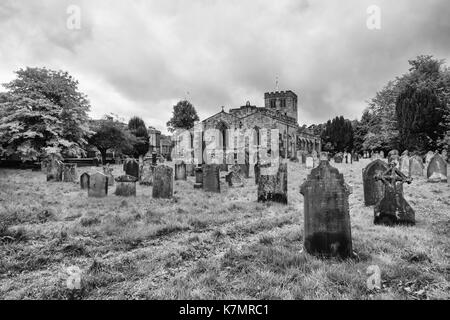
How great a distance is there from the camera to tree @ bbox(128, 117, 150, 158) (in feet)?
158

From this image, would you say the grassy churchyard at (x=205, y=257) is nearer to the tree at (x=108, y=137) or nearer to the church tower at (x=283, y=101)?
the tree at (x=108, y=137)

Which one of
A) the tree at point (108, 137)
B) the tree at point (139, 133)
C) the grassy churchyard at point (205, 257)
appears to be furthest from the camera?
the tree at point (139, 133)

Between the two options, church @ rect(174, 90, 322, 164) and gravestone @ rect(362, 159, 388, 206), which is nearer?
gravestone @ rect(362, 159, 388, 206)

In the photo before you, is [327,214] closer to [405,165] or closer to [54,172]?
[54,172]

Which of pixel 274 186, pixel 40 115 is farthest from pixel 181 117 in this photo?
pixel 274 186

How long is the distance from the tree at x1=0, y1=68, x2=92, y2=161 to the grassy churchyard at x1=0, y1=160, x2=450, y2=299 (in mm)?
18038

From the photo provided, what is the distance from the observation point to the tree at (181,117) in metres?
55.6

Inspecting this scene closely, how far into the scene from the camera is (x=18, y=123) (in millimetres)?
21484

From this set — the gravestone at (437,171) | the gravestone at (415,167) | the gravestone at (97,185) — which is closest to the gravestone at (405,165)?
the gravestone at (415,167)

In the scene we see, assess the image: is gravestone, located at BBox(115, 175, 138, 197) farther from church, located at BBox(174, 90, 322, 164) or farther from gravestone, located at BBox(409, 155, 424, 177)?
church, located at BBox(174, 90, 322, 164)

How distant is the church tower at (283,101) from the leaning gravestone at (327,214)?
5922 centimetres

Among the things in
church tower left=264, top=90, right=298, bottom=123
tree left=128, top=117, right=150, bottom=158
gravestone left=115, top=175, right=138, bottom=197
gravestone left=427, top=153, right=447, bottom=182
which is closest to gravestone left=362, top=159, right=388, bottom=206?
gravestone left=427, top=153, right=447, bottom=182

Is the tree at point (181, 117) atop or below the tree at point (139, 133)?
atop
